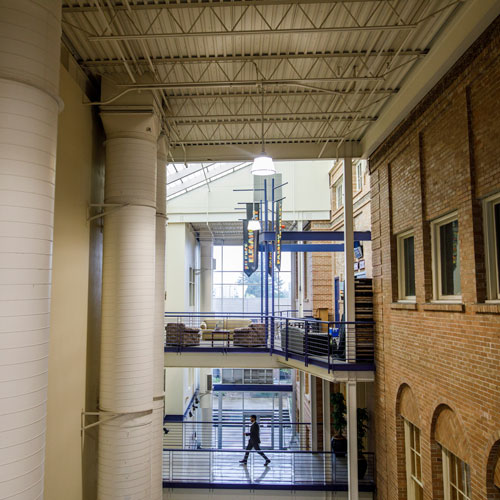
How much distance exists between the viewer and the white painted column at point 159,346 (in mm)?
9922

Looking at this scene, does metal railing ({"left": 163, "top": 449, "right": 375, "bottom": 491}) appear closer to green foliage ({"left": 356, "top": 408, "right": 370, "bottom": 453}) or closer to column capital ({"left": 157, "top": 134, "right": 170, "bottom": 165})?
green foliage ({"left": 356, "top": 408, "right": 370, "bottom": 453})

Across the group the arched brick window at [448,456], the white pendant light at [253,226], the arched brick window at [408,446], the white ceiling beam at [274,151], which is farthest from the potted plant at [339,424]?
the white ceiling beam at [274,151]

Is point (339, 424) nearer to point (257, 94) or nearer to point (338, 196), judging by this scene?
point (257, 94)

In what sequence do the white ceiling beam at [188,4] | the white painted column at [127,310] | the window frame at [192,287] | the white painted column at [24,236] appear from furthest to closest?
the window frame at [192,287], the white painted column at [127,310], the white ceiling beam at [188,4], the white painted column at [24,236]

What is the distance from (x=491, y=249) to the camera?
21.6 feet

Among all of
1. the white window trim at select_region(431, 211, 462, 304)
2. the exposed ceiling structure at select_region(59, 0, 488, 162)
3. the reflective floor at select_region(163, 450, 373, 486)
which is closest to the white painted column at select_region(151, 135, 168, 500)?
the exposed ceiling structure at select_region(59, 0, 488, 162)

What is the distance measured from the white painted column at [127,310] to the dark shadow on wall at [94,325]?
0.31 metres

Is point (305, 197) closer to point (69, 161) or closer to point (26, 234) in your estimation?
point (69, 161)

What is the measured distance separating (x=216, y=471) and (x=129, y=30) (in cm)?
1159

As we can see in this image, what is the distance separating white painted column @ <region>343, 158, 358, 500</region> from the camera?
10.9 metres

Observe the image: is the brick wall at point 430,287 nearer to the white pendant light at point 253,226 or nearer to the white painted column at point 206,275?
the white pendant light at point 253,226

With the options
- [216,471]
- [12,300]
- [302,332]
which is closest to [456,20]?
[12,300]

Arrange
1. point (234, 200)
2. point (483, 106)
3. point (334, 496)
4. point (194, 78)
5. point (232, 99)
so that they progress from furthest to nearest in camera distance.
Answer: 1. point (234, 200)
2. point (334, 496)
3. point (232, 99)
4. point (194, 78)
5. point (483, 106)

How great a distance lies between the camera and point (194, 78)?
9586 millimetres
